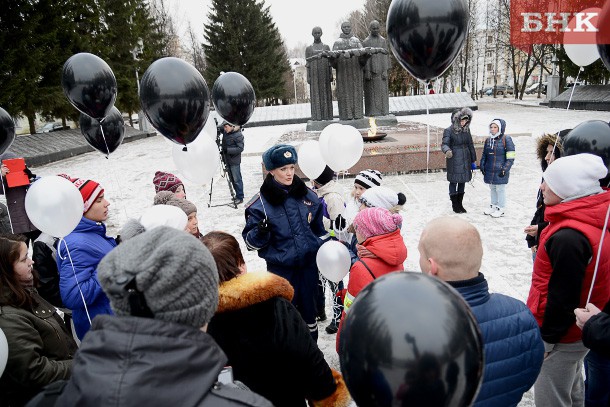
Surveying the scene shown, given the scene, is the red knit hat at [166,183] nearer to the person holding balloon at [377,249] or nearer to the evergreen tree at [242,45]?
the person holding balloon at [377,249]

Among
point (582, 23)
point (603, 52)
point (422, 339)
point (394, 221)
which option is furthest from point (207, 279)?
point (582, 23)

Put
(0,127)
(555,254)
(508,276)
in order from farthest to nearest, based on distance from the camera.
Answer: (508,276) → (0,127) → (555,254)

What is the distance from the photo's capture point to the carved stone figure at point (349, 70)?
14695mm

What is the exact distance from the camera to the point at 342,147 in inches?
150

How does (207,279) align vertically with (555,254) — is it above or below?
above

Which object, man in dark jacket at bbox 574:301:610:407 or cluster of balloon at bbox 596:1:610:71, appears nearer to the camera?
man in dark jacket at bbox 574:301:610:407

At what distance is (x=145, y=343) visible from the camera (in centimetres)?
90

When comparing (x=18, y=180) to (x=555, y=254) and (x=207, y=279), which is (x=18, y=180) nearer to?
(x=207, y=279)

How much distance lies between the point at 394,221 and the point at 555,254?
0.84 meters

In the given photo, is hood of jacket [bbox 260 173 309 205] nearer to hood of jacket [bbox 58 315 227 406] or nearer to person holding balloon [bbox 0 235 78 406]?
person holding balloon [bbox 0 235 78 406]

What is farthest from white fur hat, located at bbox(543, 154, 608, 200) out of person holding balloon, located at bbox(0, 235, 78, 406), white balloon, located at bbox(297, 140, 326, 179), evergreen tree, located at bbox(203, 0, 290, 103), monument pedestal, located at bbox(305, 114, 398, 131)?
evergreen tree, located at bbox(203, 0, 290, 103)

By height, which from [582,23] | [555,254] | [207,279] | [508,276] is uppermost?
[582,23]

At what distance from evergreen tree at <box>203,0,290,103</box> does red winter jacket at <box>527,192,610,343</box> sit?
111 ft

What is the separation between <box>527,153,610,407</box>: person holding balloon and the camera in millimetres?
1972
